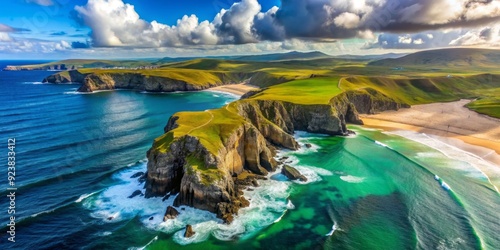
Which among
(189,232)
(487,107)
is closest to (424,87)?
(487,107)

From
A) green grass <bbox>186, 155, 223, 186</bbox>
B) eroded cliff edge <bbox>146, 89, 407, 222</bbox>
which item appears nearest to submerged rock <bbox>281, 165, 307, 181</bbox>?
eroded cliff edge <bbox>146, 89, 407, 222</bbox>

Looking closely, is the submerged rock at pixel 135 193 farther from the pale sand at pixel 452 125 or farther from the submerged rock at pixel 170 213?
the pale sand at pixel 452 125

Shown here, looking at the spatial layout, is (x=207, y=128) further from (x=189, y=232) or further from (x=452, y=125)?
(x=452, y=125)

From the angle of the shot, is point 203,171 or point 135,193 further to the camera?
point 135,193

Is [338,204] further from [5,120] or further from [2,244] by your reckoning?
[5,120]

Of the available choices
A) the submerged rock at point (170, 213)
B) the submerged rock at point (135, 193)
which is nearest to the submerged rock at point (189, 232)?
the submerged rock at point (170, 213)

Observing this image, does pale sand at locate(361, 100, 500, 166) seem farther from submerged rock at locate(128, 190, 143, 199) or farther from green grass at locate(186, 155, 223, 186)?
submerged rock at locate(128, 190, 143, 199)
